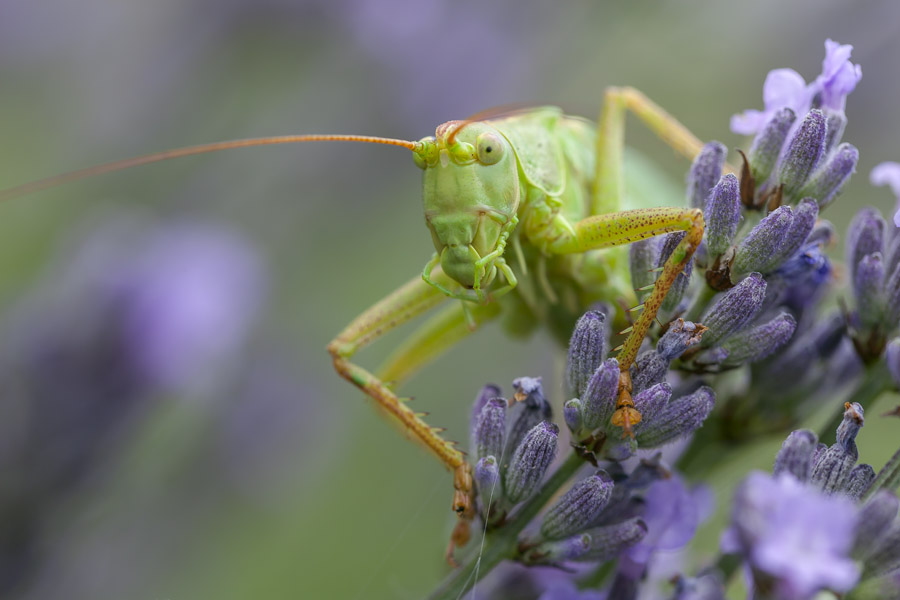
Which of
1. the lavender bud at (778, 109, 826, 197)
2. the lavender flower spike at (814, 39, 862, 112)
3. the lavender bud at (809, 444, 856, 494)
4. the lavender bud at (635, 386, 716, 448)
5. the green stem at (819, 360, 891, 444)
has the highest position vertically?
the lavender flower spike at (814, 39, 862, 112)

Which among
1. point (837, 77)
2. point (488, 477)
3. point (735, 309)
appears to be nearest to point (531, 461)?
point (488, 477)

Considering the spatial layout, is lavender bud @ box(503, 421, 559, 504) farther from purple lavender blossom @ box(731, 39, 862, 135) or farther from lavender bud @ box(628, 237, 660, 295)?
purple lavender blossom @ box(731, 39, 862, 135)

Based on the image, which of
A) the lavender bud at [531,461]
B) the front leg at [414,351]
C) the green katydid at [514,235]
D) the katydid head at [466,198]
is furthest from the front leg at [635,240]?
the front leg at [414,351]

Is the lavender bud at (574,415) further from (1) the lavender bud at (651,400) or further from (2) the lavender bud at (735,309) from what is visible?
(2) the lavender bud at (735,309)

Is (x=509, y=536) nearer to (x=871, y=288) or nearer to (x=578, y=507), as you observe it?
(x=578, y=507)

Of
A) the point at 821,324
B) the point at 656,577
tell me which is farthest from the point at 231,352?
Result: the point at 821,324

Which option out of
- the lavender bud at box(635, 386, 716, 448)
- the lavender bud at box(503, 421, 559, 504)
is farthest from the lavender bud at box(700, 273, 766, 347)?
the lavender bud at box(503, 421, 559, 504)
